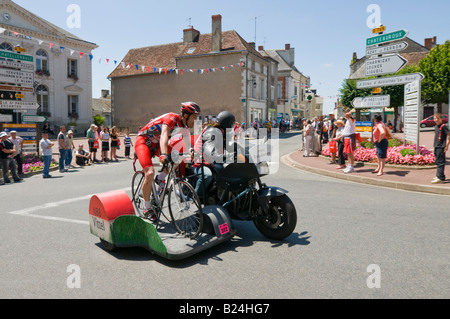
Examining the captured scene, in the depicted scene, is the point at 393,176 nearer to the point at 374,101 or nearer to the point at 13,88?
the point at 374,101

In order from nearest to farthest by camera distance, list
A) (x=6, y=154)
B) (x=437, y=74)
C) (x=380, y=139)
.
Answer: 1. (x=380, y=139)
2. (x=6, y=154)
3. (x=437, y=74)

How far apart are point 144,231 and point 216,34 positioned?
3668cm

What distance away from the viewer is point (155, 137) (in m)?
5.08

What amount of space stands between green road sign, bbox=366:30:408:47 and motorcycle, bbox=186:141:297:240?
9.41 metres

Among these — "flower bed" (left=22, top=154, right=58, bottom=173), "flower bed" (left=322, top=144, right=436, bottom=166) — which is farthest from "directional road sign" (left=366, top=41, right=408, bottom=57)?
"flower bed" (left=22, top=154, right=58, bottom=173)

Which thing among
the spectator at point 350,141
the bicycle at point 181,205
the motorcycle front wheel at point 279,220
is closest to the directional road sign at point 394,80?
the spectator at point 350,141

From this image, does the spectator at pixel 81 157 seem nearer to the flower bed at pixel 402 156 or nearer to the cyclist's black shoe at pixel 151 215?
the flower bed at pixel 402 156

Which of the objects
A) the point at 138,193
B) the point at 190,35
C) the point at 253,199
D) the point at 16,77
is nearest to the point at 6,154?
the point at 16,77

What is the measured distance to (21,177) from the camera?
488 inches

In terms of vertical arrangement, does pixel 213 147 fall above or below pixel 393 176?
above

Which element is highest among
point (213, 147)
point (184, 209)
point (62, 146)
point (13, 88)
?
point (13, 88)

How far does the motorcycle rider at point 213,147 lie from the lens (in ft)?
15.3

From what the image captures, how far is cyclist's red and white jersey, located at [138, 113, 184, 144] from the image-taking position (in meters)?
4.77
